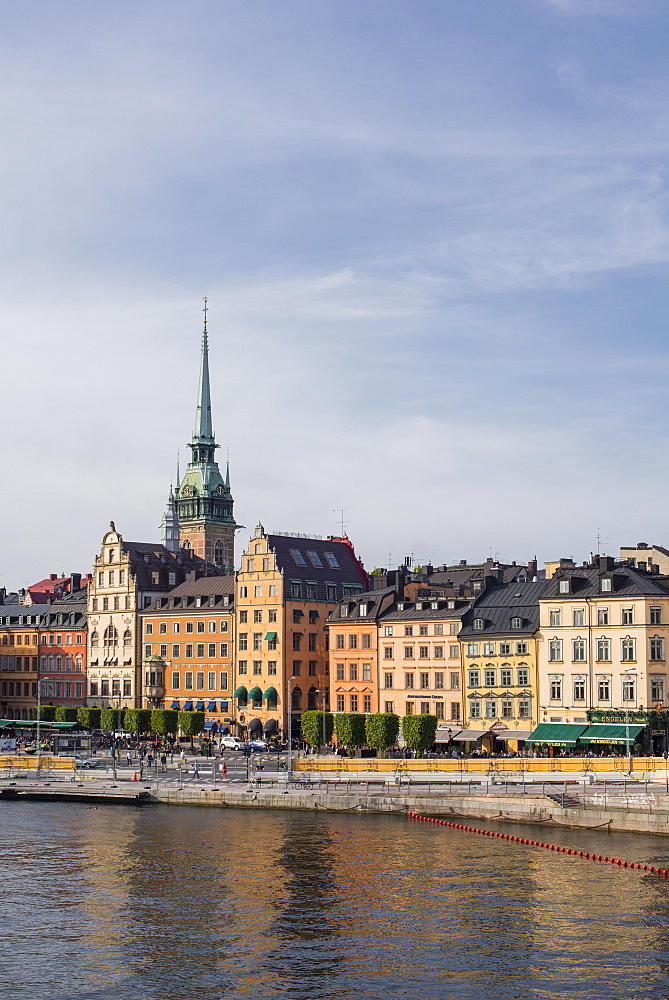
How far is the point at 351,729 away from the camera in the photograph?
11825 centimetres

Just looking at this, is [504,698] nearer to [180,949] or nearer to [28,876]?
[28,876]

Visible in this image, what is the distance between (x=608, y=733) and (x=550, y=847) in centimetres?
3585

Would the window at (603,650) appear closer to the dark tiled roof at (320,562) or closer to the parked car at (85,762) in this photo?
the dark tiled roof at (320,562)

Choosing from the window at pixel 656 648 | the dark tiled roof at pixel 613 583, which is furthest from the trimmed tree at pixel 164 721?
the window at pixel 656 648

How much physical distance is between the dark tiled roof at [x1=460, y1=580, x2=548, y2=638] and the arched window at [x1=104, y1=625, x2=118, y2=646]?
5288 centimetres

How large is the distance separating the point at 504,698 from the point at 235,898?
6278 cm

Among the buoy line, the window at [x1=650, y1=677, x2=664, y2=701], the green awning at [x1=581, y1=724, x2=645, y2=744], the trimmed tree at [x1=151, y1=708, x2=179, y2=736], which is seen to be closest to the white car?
the trimmed tree at [x1=151, y1=708, x2=179, y2=736]

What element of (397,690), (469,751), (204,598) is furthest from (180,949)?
(204,598)

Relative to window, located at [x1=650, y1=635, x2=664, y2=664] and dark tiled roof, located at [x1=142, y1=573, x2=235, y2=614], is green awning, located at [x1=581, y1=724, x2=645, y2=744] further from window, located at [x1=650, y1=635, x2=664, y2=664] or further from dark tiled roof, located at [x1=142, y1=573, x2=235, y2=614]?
dark tiled roof, located at [x1=142, y1=573, x2=235, y2=614]

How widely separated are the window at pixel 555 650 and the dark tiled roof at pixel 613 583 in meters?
3.65

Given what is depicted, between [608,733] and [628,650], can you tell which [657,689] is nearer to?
[628,650]

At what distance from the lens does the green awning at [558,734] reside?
11084cm

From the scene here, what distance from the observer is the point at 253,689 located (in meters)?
145

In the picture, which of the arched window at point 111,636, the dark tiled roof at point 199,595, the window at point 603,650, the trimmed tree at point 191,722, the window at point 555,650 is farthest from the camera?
the arched window at point 111,636
